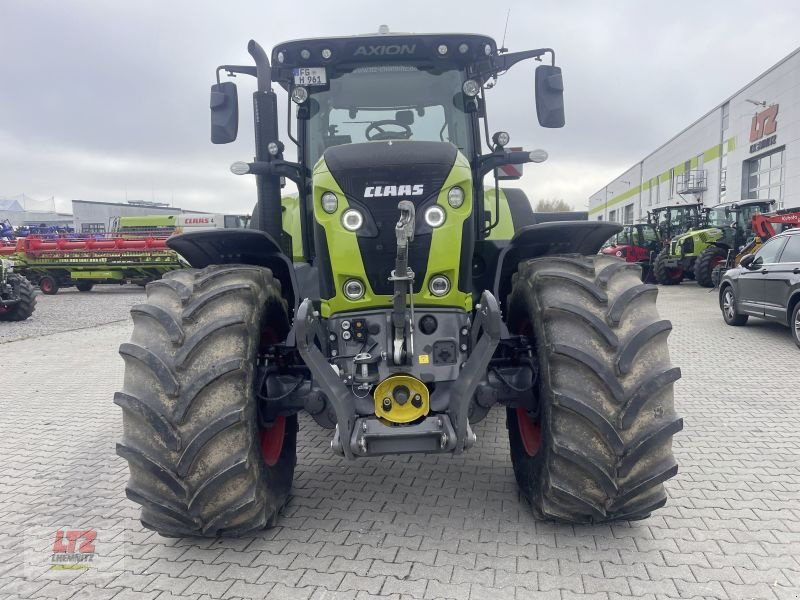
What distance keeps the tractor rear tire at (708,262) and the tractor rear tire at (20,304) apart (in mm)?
19068

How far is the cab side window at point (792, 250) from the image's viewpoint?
31.6ft

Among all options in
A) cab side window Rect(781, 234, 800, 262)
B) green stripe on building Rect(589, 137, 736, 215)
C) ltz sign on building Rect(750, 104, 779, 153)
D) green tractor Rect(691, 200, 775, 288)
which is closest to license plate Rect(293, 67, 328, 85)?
cab side window Rect(781, 234, 800, 262)

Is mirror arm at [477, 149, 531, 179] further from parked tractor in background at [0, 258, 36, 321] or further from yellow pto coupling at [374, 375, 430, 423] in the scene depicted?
parked tractor in background at [0, 258, 36, 321]

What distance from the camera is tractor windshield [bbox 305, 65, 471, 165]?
13.0ft

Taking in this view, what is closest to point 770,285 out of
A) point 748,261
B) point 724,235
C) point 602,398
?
point 748,261

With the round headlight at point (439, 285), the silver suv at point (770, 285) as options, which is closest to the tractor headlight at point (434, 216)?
the round headlight at point (439, 285)

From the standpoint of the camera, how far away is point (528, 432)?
12.0 feet

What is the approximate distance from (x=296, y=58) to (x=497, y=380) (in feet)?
7.86

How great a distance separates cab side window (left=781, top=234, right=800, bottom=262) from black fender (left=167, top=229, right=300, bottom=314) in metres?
9.02

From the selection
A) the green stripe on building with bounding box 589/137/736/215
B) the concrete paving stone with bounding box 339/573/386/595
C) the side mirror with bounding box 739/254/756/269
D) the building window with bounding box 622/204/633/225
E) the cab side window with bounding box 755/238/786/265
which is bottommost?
the concrete paving stone with bounding box 339/573/386/595

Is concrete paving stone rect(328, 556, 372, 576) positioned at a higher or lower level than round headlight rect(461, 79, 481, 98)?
lower

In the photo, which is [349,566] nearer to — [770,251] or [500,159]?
[500,159]

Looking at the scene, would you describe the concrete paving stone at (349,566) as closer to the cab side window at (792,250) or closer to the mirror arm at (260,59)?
the mirror arm at (260,59)

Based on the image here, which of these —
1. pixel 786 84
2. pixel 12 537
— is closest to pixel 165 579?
pixel 12 537
